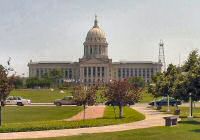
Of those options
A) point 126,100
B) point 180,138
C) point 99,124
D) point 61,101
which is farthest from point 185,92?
point 61,101

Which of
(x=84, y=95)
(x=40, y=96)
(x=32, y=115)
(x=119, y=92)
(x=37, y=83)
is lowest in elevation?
(x=32, y=115)

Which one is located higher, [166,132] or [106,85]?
[106,85]

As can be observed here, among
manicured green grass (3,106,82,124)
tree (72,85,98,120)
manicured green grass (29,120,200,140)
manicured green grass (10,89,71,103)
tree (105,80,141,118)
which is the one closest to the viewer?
manicured green grass (29,120,200,140)

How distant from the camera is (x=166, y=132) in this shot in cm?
2672

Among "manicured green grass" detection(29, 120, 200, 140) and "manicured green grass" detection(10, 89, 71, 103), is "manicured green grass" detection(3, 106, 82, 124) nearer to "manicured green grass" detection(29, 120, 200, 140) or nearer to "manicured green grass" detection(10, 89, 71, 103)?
"manicured green grass" detection(29, 120, 200, 140)

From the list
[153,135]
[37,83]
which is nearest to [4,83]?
[153,135]

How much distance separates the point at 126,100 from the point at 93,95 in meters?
3.83

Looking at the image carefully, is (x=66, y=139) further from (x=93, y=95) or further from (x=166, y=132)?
(x=93, y=95)

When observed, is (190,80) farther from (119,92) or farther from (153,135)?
(153,135)

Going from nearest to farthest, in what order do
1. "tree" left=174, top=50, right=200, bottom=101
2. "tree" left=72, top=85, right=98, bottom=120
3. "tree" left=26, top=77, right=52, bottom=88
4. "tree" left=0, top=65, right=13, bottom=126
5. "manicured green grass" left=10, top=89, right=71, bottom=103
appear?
"tree" left=0, top=65, right=13, bottom=126 < "tree" left=72, top=85, right=98, bottom=120 < "tree" left=174, top=50, right=200, bottom=101 < "manicured green grass" left=10, top=89, right=71, bottom=103 < "tree" left=26, top=77, right=52, bottom=88

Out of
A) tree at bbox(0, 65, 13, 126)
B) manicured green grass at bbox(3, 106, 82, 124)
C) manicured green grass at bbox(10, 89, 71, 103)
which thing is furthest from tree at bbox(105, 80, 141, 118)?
manicured green grass at bbox(10, 89, 71, 103)

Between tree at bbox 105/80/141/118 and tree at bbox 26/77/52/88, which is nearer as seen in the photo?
tree at bbox 105/80/141/118

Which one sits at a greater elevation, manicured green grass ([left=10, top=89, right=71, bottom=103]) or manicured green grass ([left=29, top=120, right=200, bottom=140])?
manicured green grass ([left=10, top=89, right=71, bottom=103])

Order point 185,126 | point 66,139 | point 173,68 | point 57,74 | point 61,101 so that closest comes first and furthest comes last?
point 66,139
point 185,126
point 173,68
point 61,101
point 57,74
